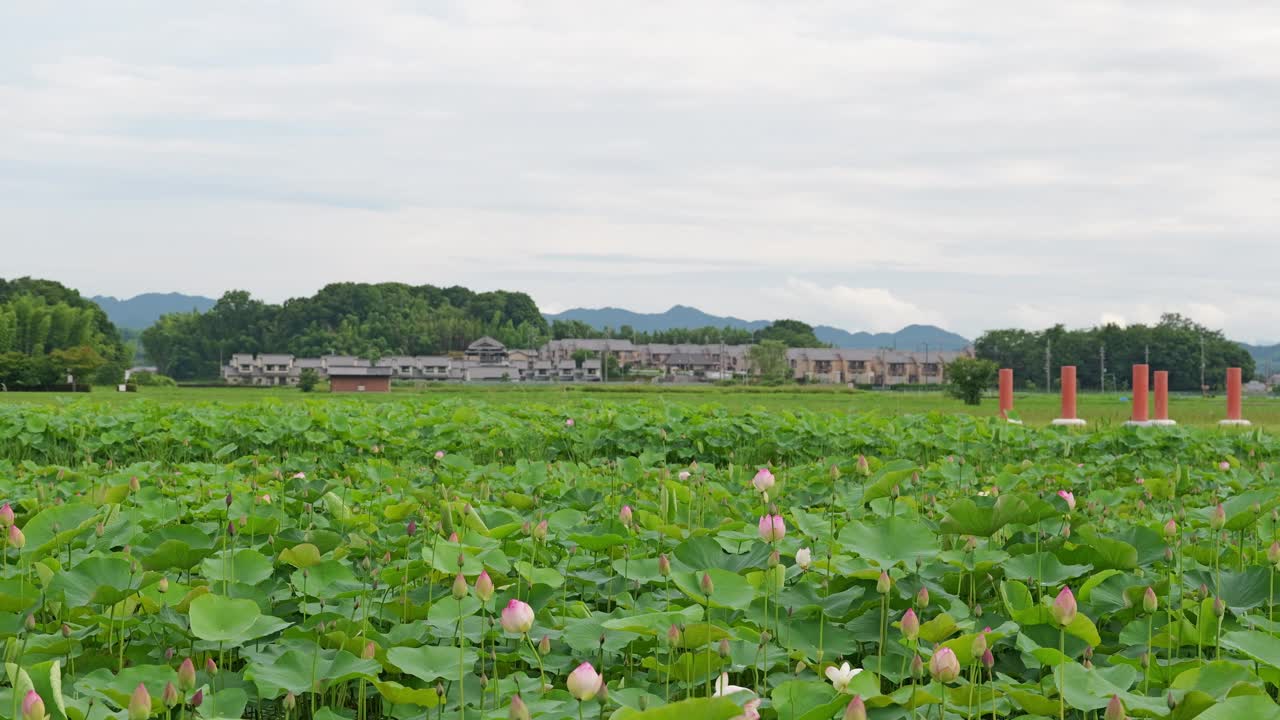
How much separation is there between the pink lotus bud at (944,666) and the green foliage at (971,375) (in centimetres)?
3182

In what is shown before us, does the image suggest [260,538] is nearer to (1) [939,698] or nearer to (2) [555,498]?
(2) [555,498]

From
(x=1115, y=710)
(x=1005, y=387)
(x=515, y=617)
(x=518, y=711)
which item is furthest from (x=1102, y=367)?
(x=518, y=711)

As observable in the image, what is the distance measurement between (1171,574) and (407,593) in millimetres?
2392

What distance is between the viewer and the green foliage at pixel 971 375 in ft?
106

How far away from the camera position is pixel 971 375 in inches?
1283

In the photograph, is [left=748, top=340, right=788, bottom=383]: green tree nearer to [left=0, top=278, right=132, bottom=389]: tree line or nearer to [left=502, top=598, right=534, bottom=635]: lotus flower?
[left=0, top=278, right=132, bottom=389]: tree line

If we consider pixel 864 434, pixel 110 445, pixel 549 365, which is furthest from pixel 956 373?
pixel 549 365

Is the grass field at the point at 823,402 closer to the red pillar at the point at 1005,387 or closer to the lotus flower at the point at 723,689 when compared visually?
the red pillar at the point at 1005,387

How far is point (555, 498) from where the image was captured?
4.61m

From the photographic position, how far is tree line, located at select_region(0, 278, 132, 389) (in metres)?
55.4

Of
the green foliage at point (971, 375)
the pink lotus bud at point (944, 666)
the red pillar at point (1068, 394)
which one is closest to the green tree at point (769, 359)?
the green foliage at point (971, 375)

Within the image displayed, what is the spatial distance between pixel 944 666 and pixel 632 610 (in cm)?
115

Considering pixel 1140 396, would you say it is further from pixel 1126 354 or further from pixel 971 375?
pixel 1126 354

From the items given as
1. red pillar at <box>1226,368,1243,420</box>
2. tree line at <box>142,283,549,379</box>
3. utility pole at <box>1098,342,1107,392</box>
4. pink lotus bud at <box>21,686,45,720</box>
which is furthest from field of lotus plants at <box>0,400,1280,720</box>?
tree line at <box>142,283,549,379</box>
